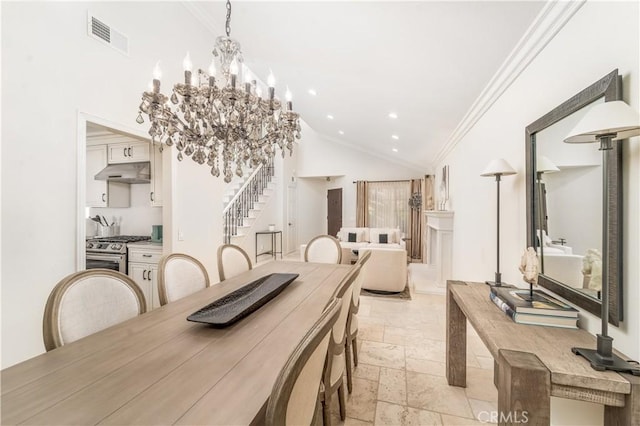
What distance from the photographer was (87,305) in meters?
1.28

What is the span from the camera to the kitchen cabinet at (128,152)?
11.1ft

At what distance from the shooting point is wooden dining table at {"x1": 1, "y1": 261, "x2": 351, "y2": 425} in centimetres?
72

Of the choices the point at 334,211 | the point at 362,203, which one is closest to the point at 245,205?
the point at 334,211

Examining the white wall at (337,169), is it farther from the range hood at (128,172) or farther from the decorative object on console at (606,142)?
the decorative object on console at (606,142)

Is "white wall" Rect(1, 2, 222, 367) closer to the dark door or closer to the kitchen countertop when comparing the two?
the kitchen countertop

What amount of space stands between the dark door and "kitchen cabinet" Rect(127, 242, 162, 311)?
21.3 feet

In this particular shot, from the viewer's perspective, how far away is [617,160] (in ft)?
3.39

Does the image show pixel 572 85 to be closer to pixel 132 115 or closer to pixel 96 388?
pixel 96 388

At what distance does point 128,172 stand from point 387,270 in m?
3.97

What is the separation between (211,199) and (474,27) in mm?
3225

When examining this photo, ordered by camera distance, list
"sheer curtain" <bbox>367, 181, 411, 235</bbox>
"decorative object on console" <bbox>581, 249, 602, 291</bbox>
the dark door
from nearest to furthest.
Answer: "decorative object on console" <bbox>581, 249, 602, 291</bbox>, "sheer curtain" <bbox>367, 181, 411, 235</bbox>, the dark door

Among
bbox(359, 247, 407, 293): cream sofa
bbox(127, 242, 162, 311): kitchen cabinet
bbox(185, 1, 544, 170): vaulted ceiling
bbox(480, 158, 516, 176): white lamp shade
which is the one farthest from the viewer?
bbox(359, 247, 407, 293): cream sofa

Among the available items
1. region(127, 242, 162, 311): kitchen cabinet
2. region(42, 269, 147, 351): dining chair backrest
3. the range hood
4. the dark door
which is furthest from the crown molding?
the dark door

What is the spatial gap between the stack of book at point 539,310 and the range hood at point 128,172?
3.89m
